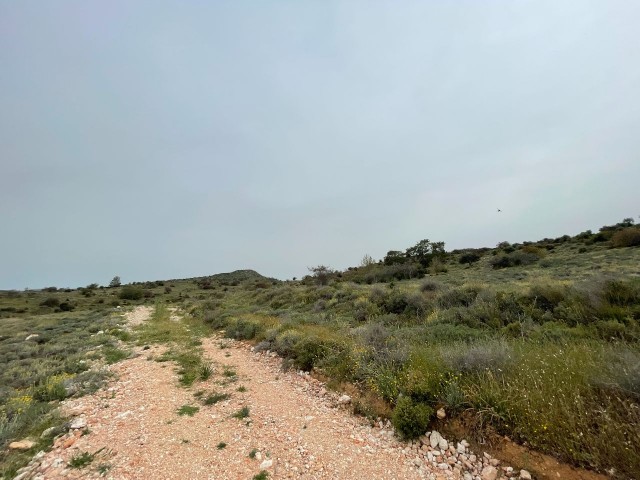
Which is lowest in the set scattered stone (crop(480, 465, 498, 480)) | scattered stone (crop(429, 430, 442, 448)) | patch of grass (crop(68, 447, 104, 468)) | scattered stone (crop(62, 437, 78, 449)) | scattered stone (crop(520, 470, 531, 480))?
scattered stone (crop(480, 465, 498, 480))

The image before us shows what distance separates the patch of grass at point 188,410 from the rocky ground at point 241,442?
0.02m

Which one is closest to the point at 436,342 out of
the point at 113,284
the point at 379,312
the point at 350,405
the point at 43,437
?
the point at 350,405

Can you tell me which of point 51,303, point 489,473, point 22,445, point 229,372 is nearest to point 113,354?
point 229,372

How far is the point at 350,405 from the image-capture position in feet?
21.2

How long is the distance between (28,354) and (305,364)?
13931 millimetres

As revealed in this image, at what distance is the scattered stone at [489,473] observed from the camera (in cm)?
410

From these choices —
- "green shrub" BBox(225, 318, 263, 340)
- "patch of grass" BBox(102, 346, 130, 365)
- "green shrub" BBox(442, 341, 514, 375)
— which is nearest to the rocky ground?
"green shrub" BBox(442, 341, 514, 375)

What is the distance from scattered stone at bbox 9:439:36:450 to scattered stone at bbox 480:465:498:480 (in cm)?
778

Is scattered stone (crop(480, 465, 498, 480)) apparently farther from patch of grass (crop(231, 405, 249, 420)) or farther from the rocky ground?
patch of grass (crop(231, 405, 249, 420))

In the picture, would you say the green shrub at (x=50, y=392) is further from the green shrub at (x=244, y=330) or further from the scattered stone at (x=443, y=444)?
the scattered stone at (x=443, y=444)

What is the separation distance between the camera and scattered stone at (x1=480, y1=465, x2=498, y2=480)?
4.10m

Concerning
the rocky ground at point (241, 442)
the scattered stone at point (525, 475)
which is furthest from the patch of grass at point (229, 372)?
the scattered stone at point (525, 475)

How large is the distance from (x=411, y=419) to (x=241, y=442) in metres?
3.03

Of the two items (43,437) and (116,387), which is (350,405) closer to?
(43,437)
